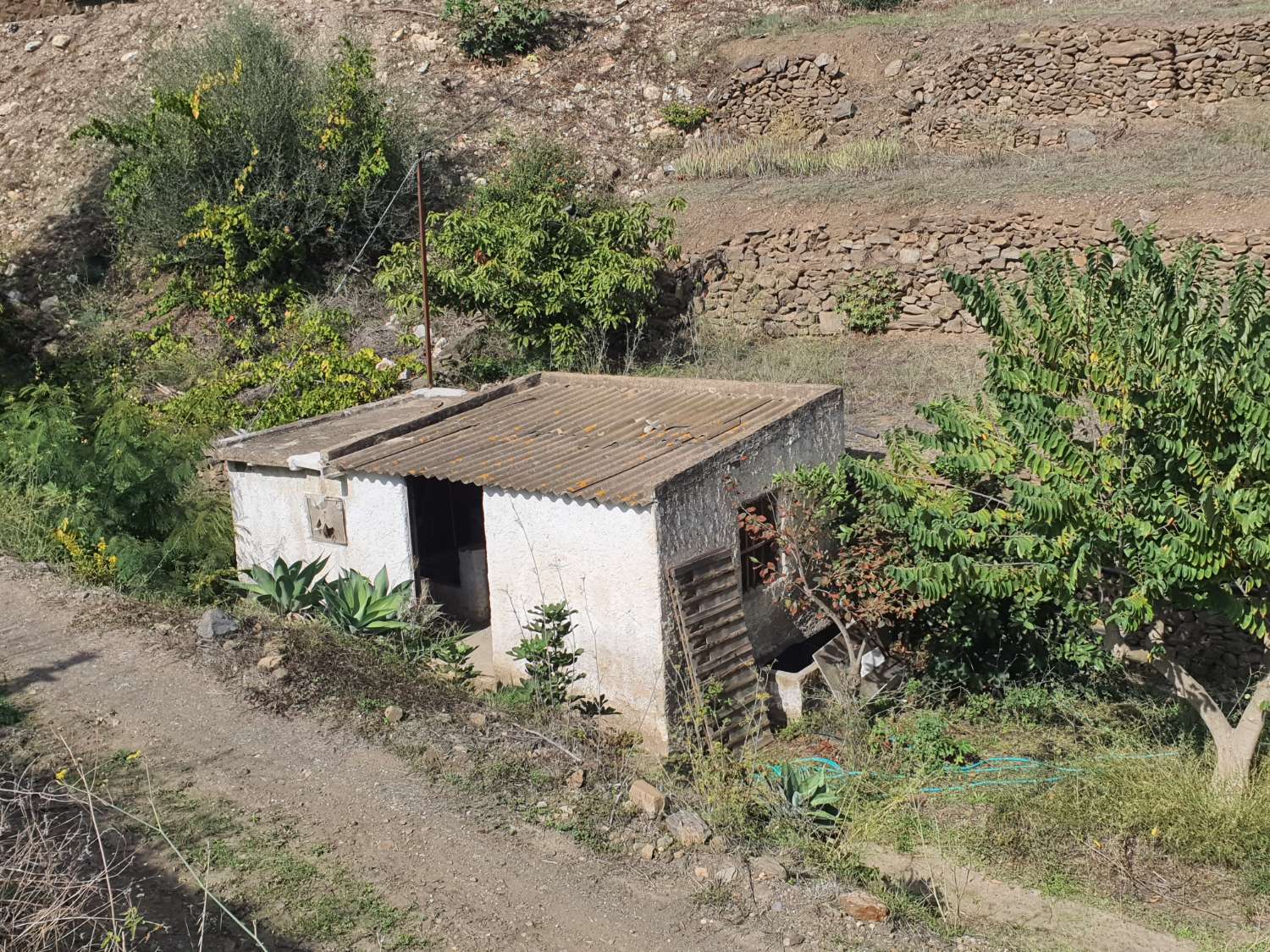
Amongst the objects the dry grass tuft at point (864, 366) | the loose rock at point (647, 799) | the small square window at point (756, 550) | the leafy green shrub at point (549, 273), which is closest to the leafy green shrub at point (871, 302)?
A: the dry grass tuft at point (864, 366)

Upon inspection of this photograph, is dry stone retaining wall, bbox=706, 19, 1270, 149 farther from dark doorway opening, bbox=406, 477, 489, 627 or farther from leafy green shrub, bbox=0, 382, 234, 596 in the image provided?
leafy green shrub, bbox=0, 382, 234, 596

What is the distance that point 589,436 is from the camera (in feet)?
36.3

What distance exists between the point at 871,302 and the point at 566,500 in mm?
9055

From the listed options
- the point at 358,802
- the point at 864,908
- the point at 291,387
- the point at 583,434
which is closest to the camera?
the point at 864,908

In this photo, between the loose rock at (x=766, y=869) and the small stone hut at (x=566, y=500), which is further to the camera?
the small stone hut at (x=566, y=500)

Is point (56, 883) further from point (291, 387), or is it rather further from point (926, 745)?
point (291, 387)

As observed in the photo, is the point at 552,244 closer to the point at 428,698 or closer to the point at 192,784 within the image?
the point at 428,698

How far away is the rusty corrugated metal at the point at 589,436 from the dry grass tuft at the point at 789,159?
28.1 feet

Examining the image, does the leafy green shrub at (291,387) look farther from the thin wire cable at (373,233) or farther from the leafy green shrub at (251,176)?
the thin wire cable at (373,233)

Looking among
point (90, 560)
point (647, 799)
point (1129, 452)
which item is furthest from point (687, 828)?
point (90, 560)

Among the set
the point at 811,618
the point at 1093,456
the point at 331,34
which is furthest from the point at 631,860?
the point at 331,34

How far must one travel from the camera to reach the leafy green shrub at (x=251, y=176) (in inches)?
739

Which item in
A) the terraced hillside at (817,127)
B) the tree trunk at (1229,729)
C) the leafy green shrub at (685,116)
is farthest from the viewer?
the leafy green shrub at (685,116)

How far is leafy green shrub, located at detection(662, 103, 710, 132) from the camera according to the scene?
2259 centimetres
